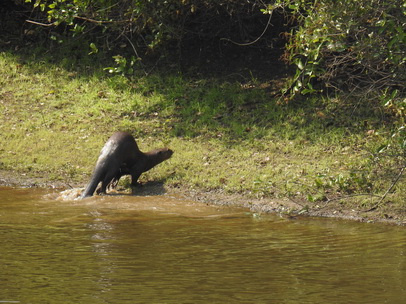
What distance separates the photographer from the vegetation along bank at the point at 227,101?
8570mm

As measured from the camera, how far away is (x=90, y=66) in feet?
46.8

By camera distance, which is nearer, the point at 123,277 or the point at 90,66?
the point at 123,277

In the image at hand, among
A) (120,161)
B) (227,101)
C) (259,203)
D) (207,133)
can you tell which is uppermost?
(227,101)

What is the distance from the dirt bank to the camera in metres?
8.16

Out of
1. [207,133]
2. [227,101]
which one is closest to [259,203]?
[207,133]

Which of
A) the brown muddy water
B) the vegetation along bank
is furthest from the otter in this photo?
the brown muddy water

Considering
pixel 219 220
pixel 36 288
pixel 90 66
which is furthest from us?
pixel 90 66

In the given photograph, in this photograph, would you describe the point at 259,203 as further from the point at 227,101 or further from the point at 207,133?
the point at 227,101

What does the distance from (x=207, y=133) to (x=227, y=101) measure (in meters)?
1.24

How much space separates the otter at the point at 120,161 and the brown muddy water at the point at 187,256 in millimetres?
650

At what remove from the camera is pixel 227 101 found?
1226cm

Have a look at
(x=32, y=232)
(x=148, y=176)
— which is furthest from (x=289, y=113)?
(x=32, y=232)

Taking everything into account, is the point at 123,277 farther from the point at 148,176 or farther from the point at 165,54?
the point at 165,54

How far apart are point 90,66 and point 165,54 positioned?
1479 millimetres
